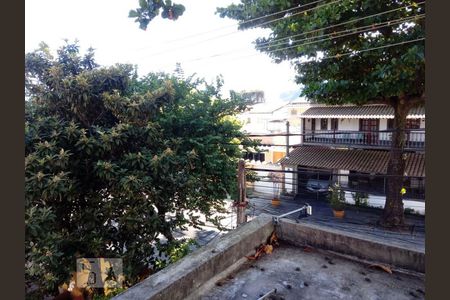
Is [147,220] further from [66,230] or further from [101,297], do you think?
[101,297]

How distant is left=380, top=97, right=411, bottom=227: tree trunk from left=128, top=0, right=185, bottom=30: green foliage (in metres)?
10.6

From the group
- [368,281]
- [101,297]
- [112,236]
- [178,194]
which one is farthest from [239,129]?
[368,281]

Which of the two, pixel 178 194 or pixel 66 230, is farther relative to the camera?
pixel 178 194

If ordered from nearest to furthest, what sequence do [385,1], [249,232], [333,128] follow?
1. [249,232]
2. [385,1]
3. [333,128]

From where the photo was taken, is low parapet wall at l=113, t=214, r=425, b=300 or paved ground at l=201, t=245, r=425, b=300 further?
paved ground at l=201, t=245, r=425, b=300

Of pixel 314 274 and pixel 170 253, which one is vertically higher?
pixel 314 274

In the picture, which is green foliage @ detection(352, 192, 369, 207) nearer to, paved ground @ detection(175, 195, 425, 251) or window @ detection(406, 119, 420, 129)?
paved ground @ detection(175, 195, 425, 251)

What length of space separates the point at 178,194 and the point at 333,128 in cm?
1386

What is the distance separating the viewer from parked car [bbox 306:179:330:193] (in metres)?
17.3

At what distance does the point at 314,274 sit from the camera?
2.71 meters

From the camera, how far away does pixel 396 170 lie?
10891 millimetres

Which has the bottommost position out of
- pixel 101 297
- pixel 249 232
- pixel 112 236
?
pixel 101 297

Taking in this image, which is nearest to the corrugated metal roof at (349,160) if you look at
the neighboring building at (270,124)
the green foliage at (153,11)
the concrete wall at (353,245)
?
the neighboring building at (270,124)

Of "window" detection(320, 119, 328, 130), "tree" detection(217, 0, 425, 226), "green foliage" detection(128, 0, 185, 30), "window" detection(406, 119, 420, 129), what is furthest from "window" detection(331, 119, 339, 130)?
"green foliage" detection(128, 0, 185, 30)
